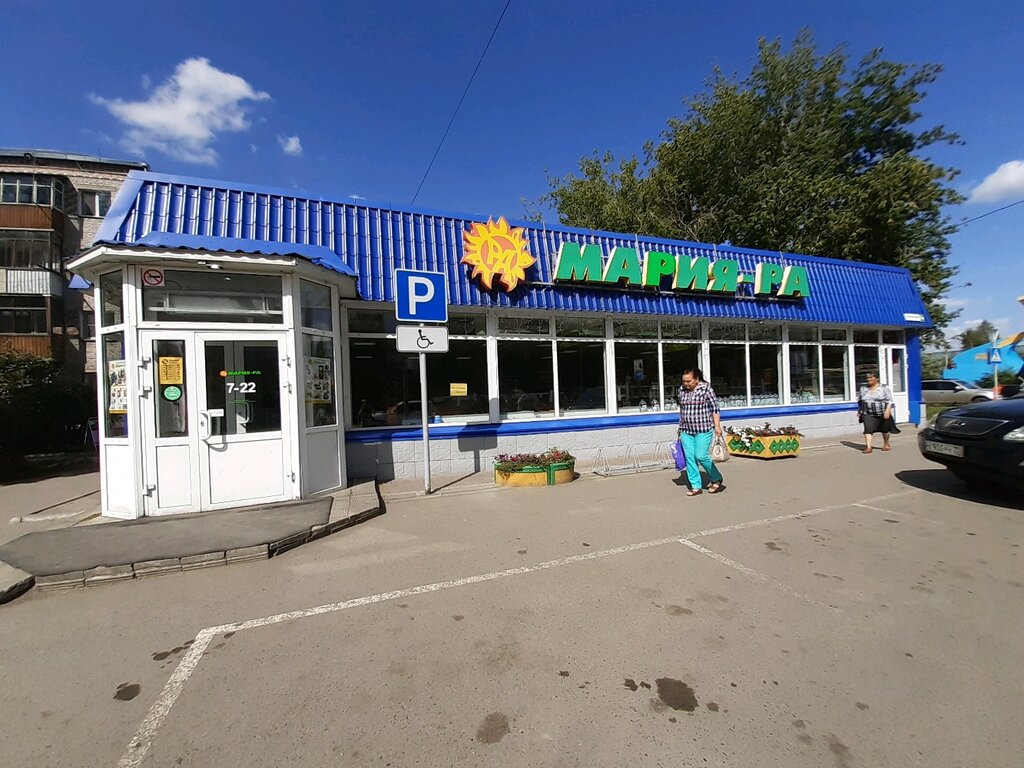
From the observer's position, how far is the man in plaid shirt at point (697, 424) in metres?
6.65

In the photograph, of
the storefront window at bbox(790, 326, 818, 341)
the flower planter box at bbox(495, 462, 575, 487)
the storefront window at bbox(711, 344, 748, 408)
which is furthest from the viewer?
the storefront window at bbox(790, 326, 818, 341)

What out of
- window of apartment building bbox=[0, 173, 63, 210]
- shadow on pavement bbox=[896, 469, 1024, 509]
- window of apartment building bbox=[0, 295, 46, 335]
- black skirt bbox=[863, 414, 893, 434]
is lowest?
shadow on pavement bbox=[896, 469, 1024, 509]

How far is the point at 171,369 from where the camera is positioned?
590 centimetres

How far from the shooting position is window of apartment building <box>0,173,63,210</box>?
2069 centimetres

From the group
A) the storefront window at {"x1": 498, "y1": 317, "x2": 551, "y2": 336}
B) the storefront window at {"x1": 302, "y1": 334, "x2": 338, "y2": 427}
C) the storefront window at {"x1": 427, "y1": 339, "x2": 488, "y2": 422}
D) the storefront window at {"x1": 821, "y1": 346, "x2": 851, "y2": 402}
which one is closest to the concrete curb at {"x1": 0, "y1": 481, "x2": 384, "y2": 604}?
the storefront window at {"x1": 302, "y1": 334, "x2": 338, "y2": 427}

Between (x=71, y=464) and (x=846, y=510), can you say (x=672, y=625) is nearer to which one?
(x=846, y=510)

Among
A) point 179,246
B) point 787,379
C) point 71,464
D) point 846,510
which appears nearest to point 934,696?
point 846,510

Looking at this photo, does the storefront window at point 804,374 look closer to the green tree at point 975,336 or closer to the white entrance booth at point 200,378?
the white entrance booth at point 200,378

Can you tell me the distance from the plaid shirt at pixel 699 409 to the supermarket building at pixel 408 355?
11.5 ft

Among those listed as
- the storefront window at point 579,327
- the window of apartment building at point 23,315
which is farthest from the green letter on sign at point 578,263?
the window of apartment building at point 23,315

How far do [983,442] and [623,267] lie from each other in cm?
636

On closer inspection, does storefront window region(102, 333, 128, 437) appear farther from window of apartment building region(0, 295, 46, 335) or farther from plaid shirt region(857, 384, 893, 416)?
window of apartment building region(0, 295, 46, 335)

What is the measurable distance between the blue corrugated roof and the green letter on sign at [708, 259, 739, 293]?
0.34 metres

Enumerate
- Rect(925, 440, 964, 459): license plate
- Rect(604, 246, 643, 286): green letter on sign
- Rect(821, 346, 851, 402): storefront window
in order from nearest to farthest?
1. Rect(925, 440, 964, 459): license plate
2. Rect(604, 246, 643, 286): green letter on sign
3. Rect(821, 346, 851, 402): storefront window
